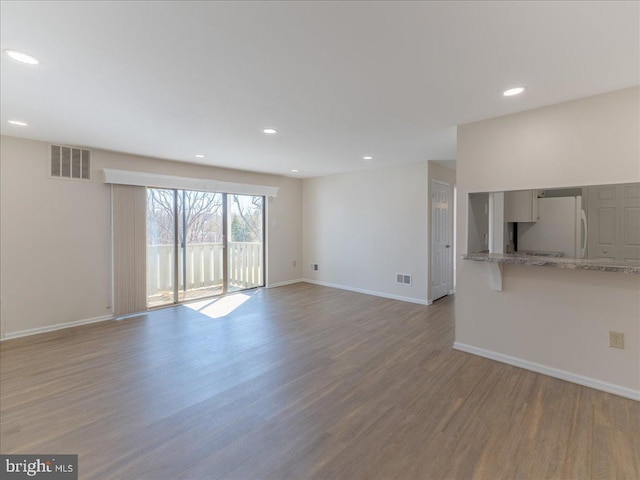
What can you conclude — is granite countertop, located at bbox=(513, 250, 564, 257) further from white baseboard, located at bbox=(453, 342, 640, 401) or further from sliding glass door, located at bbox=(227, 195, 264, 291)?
sliding glass door, located at bbox=(227, 195, 264, 291)

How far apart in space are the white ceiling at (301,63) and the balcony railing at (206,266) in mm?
2136

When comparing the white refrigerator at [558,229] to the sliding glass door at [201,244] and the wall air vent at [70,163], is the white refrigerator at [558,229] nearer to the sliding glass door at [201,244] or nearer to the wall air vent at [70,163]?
the sliding glass door at [201,244]

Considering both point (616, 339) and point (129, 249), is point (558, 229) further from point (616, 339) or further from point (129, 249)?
point (129, 249)

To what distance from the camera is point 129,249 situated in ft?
14.1

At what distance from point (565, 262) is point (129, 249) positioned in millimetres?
5163

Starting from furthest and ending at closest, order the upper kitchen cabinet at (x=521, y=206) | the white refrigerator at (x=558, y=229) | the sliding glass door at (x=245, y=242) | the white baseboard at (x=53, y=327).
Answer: the sliding glass door at (x=245, y=242) → the white baseboard at (x=53, y=327) → the upper kitchen cabinet at (x=521, y=206) → the white refrigerator at (x=558, y=229)

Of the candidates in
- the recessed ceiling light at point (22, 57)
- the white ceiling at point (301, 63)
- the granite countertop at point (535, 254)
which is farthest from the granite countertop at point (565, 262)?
the recessed ceiling light at point (22, 57)

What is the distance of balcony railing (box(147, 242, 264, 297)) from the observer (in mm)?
4758

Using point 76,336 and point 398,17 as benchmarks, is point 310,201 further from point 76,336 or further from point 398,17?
point 398,17

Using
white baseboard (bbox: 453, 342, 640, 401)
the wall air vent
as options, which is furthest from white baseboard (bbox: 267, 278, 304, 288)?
white baseboard (bbox: 453, 342, 640, 401)

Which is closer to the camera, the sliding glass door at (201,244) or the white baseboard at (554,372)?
the white baseboard at (554,372)

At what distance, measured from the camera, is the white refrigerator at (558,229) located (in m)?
2.48

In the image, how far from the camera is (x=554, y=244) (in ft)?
8.59

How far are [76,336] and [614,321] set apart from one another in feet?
17.9
